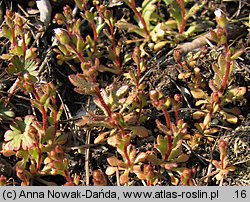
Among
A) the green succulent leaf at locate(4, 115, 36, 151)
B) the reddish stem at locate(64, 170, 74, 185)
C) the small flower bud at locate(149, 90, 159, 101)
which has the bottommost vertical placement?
the reddish stem at locate(64, 170, 74, 185)

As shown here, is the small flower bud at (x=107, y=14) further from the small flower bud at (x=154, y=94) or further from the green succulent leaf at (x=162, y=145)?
the green succulent leaf at (x=162, y=145)

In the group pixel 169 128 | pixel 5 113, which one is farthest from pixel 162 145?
pixel 5 113

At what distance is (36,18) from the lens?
11.2 ft

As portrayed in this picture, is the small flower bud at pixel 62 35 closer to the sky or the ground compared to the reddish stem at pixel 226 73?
closer to the sky

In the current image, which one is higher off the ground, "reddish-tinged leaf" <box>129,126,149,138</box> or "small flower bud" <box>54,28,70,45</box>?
"small flower bud" <box>54,28,70,45</box>

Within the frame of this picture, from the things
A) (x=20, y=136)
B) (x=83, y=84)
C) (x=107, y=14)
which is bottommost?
(x=20, y=136)

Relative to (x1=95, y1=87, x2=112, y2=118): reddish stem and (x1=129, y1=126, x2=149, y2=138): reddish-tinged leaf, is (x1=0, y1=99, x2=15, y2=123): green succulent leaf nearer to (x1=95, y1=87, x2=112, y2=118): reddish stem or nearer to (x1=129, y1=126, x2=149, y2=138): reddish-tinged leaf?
(x1=95, y1=87, x2=112, y2=118): reddish stem

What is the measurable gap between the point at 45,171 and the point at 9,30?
3.06 feet

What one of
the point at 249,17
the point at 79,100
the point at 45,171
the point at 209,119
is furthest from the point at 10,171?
the point at 249,17

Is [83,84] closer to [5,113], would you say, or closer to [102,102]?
[102,102]

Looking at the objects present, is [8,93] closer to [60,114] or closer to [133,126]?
[60,114]
